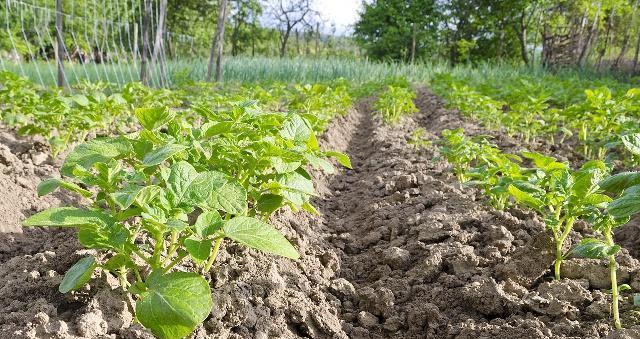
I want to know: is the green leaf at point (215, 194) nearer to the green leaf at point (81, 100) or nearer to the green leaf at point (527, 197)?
the green leaf at point (527, 197)

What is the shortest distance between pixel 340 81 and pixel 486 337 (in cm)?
732

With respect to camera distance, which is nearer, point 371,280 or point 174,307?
point 174,307

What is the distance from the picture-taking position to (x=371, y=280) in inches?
102

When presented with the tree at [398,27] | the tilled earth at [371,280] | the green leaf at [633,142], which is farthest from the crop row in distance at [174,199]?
the tree at [398,27]

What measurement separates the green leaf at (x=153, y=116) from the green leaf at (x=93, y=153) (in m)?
0.13

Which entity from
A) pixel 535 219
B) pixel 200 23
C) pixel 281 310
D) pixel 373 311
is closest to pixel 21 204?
pixel 281 310

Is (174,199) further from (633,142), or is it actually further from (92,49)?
(92,49)

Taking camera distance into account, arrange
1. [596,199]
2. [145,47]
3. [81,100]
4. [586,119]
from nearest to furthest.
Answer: [596,199] < [81,100] < [586,119] < [145,47]

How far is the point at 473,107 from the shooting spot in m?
6.33

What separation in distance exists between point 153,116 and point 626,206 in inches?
59.4

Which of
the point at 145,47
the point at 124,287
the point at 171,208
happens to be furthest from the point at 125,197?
the point at 145,47

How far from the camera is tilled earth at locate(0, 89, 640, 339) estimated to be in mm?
1685

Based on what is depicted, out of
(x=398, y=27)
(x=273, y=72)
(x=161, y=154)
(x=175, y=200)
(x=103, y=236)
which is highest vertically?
(x=398, y=27)

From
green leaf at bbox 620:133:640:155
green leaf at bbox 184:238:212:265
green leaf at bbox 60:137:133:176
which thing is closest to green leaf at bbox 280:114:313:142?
green leaf at bbox 60:137:133:176
